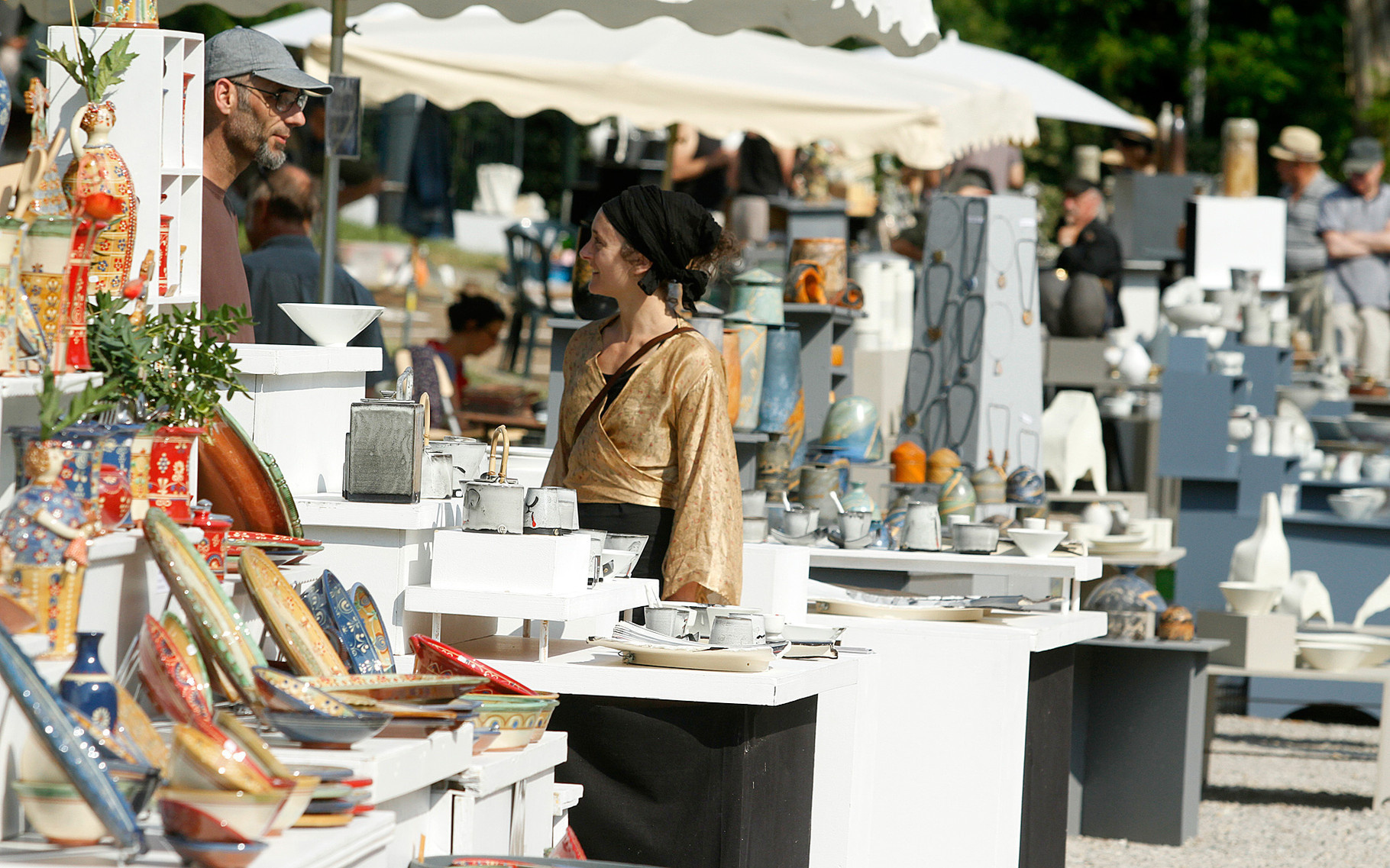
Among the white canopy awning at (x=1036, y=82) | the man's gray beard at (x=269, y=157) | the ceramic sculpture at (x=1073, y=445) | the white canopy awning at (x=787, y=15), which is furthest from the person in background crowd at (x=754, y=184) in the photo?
the man's gray beard at (x=269, y=157)

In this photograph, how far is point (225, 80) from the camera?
3.25 meters

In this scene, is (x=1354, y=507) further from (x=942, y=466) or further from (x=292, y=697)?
(x=292, y=697)

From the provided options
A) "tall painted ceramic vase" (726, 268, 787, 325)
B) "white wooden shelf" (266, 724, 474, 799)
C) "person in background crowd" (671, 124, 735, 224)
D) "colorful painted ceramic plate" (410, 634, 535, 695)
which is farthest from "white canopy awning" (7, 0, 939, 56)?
"person in background crowd" (671, 124, 735, 224)

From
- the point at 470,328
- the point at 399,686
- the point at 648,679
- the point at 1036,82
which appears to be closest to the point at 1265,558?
the point at 470,328

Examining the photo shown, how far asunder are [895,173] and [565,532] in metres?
10.8

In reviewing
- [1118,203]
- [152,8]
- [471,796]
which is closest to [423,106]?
[1118,203]

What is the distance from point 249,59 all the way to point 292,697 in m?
1.57

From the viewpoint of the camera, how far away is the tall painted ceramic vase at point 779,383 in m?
5.02

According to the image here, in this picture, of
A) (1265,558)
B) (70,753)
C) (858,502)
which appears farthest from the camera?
(1265,558)

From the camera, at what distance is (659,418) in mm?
3475

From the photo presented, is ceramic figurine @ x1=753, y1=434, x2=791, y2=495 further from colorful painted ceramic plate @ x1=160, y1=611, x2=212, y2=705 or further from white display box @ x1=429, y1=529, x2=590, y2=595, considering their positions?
colorful painted ceramic plate @ x1=160, y1=611, x2=212, y2=705

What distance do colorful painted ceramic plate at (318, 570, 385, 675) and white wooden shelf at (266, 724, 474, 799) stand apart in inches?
8.9

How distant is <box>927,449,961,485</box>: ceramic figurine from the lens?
5492mm

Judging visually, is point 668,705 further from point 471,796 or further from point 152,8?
point 152,8
